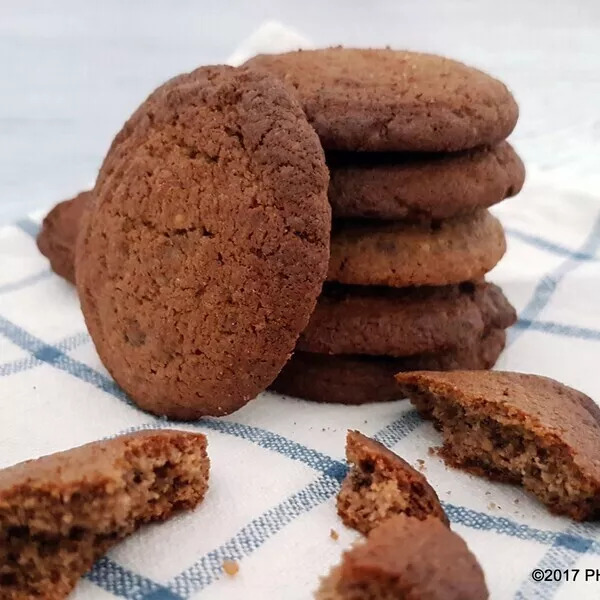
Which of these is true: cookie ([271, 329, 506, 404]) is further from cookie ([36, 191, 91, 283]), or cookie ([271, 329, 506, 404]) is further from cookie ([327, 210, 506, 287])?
cookie ([36, 191, 91, 283])

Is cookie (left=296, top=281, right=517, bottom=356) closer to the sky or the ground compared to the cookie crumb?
closer to the sky

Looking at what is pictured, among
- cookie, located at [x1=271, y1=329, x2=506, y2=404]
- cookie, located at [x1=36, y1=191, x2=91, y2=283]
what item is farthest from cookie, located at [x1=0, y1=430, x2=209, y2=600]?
cookie, located at [x1=36, y1=191, x2=91, y2=283]

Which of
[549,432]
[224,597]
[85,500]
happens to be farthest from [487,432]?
[85,500]

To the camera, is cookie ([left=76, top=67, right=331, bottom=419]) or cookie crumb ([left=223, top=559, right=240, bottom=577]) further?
cookie ([left=76, top=67, right=331, bottom=419])

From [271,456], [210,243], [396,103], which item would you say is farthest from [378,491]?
[396,103]

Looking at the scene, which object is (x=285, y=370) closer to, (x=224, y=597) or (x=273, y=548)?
(x=273, y=548)

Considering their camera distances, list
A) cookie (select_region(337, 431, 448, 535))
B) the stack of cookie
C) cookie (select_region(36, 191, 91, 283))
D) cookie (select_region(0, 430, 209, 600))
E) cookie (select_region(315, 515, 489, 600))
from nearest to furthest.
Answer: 1. cookie (select_region(315, 515, 489, 600))
2. cookie (select_region(0, 430, 209, 600))
3. cookie (select_region(337, 431, 448, 535))
4. the stack of cookie
5. cookie (select_region(36, 191, 91, 283))

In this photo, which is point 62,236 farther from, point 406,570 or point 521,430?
point 406,570
